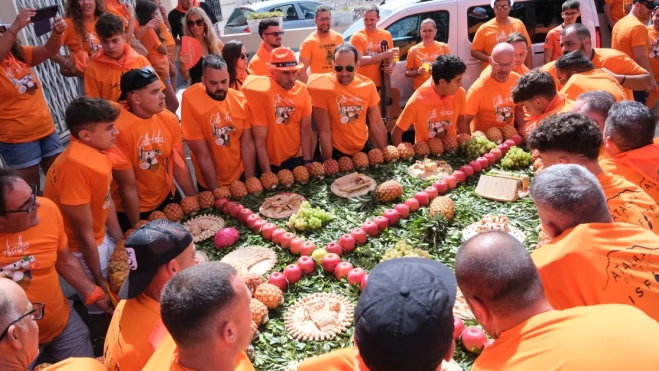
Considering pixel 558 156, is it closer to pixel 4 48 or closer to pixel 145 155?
pixel 145 155

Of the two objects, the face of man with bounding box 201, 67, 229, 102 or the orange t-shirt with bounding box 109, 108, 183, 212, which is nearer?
the orange t-shirt with bounding box 109, 108, 183, 212

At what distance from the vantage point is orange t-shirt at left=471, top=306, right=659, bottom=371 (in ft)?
5.36

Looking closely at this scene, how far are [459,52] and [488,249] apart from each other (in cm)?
652

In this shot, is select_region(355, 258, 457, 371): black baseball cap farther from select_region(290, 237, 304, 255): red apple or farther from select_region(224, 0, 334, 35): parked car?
select_region(224, 0, 334, 35): parked car

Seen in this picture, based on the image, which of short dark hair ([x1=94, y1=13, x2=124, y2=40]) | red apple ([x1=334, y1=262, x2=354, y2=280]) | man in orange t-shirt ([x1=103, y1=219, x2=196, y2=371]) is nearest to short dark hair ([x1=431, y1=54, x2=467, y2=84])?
red apple ([x1=334, y1=262, x2=354, y2=280])

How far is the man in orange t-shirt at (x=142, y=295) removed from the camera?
2.36m

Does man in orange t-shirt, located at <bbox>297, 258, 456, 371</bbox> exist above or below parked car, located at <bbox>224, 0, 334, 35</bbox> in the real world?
below

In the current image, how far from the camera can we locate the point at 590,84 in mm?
4734

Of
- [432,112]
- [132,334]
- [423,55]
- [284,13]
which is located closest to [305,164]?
[432,112]

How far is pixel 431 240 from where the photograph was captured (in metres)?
3.87

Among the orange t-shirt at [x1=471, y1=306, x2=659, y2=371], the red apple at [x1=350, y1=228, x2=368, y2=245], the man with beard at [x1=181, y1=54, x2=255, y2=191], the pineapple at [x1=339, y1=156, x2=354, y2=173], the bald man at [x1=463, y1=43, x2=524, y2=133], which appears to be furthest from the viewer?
the bald man at [x1=463, y1=43, x2=524, y2=133]

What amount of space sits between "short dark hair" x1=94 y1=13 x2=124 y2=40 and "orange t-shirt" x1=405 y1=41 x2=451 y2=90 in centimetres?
411

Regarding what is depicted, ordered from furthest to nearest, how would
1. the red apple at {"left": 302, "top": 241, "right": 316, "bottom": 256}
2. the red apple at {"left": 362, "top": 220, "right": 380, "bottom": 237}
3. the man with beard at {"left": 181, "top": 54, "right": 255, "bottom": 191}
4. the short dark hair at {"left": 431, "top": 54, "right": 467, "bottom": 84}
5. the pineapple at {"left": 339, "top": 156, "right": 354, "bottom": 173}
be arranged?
the short dark hair at {"left": 431, "top": 54, "right": 467, "bottom": 84} < the pineapple at {"left": 339, "top": 156, "right": 354, "bottom": 173} < the man with beard at {"left": 181, "top": 54, "right": 255, "bottom": 191} < the red apple at {"left": 362, "top": 220, "right": 380, "bottom": 237} < the red apple at {"left": 302, "top": 241, "right": 316, "bottom": 256}

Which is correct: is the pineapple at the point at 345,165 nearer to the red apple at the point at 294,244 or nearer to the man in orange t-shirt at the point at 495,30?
the red apple at the point at 294,244
